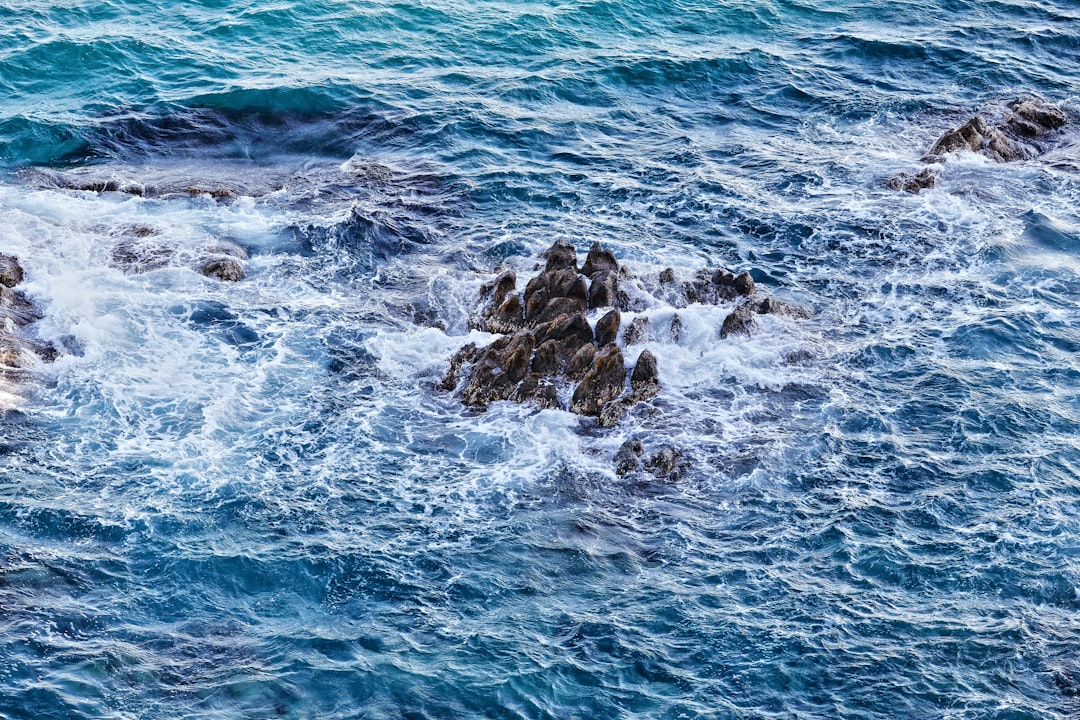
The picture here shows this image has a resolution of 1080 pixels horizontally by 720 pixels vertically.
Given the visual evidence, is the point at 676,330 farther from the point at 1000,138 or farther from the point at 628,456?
the point at 1000,138

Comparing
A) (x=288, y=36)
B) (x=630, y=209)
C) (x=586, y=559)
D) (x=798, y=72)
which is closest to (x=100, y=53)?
(x=288, y=36)

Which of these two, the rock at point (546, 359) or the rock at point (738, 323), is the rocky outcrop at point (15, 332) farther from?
the rock at point (738, 323)

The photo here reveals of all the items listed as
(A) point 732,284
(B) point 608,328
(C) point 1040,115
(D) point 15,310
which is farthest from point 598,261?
(C) point 1040,115

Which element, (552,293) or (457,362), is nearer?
(457,362)

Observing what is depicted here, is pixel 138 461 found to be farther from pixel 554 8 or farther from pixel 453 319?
pixel 554 8

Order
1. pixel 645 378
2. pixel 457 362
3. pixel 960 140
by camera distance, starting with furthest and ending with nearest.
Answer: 1. pixel 960 140
2. pixel 457 362
3. pixel 645 378

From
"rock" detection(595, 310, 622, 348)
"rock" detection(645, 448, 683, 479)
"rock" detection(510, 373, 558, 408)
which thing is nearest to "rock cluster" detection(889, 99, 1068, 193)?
"rock" detection(595, 310, 622, 348)
